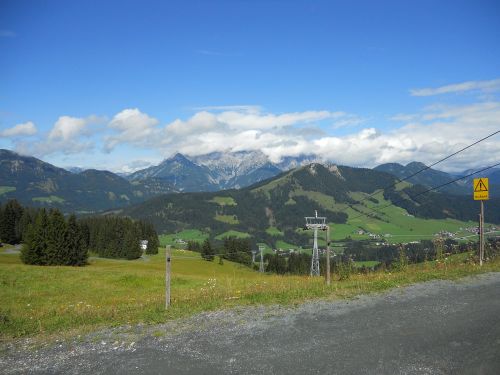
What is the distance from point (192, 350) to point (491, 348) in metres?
6.84

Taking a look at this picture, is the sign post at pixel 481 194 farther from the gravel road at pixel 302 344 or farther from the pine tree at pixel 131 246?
the pine tree at pixel 131 246

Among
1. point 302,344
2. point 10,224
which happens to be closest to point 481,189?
point 302,344

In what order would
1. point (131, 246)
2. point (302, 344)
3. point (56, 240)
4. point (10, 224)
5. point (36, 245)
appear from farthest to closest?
1. point (131, 246)
2. point (10, 224)
3. point (56, 240)
4. point (36, 245)
5. point (302, 344)

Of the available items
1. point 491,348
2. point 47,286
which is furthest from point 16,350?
point 47,286

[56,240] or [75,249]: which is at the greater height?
[56,240]

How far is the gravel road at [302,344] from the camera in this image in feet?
27.3

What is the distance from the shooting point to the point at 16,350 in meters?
10.1

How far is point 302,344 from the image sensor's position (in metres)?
9.54

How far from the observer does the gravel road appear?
832 centimetres

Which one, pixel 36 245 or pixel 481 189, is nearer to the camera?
pixel 481 189

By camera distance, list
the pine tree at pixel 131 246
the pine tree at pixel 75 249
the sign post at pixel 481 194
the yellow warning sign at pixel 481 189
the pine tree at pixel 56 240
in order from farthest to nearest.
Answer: the pine tree at pixel 131 246, the pine tree at pixel 75 249, the pine tree at pixel 56 240, the yellow warning sign at pixel 481 189, the sign post at pixel 481 194

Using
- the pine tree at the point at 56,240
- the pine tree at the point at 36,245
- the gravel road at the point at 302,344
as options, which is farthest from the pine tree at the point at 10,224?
the gravel road at the point at 302,344

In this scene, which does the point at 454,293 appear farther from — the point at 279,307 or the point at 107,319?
the point at 107,319

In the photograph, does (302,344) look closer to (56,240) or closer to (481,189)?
(481,189)
